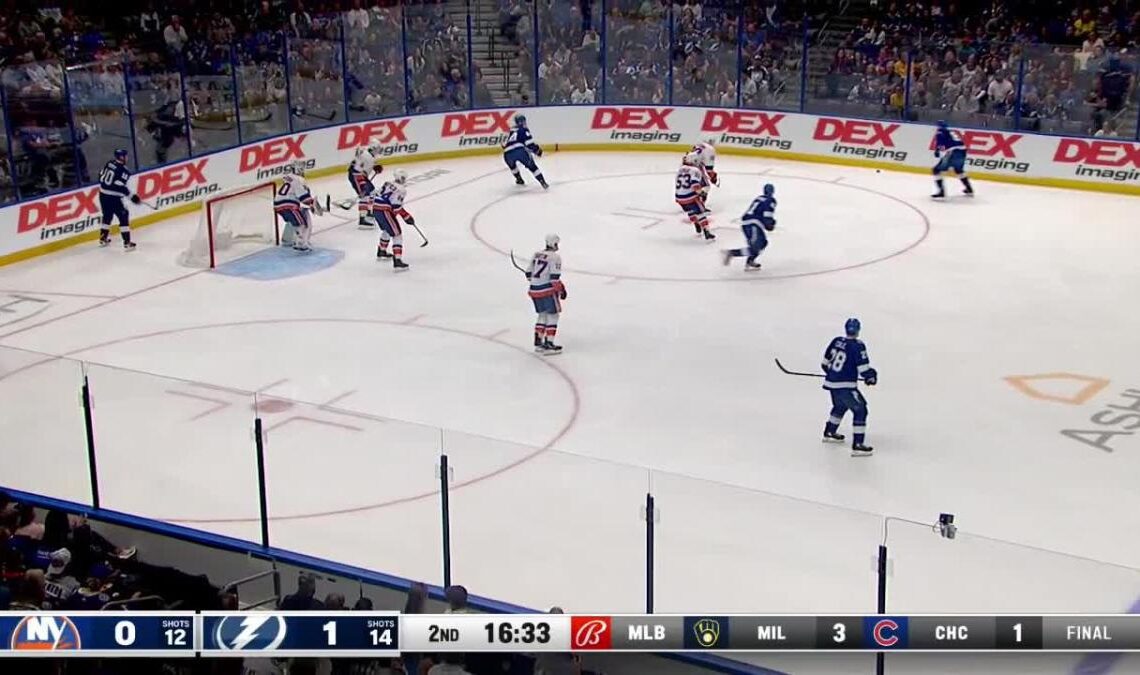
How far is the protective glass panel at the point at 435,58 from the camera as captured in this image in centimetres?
2269

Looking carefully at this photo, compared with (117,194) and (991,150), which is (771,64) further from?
(117,194)

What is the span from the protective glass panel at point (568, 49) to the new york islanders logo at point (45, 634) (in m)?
18.6

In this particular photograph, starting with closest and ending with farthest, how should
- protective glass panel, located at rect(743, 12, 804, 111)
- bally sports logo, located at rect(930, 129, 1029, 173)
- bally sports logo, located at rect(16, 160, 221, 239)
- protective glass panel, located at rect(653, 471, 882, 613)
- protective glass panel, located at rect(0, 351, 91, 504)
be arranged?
protective glass panel, located at rect(653, 471, 882, 613)
protective glass panel, located at rect(0, 351, 91, 504)
bally sports logo, located at rect(16, 160, 221, 239)
bally sports logo, located at rect(930, 129, 1029, 173)
protective glass panel, located at rect(743, 12, 804, 111)

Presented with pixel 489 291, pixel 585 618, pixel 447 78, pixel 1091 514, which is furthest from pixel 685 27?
pixel 585 618

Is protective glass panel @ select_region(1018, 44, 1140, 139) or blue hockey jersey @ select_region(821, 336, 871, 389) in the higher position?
protective glass panel @ select_region(1018, 44, 1140, 139)

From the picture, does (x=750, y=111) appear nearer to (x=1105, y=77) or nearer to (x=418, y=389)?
(x=1105, y=77)

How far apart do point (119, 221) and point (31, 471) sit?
917 centimetres

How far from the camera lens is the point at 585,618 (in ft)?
21.1

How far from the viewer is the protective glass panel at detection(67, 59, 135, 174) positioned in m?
17.4

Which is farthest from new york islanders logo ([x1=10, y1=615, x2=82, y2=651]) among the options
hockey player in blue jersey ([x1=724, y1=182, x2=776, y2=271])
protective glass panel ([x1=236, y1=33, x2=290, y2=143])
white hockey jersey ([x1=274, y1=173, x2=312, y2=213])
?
protective glass panel ([x1=236, y1=33, x2=290, y2=143])

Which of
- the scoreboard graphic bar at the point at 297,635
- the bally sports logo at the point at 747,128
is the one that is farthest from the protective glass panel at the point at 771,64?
the scoreboard graphic bar at the point at 297,635

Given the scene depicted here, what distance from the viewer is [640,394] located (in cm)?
1176

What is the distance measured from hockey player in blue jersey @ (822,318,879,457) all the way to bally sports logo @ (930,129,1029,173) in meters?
11.3

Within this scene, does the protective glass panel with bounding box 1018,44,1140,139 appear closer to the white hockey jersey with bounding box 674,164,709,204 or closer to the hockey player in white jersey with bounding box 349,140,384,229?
the white hockey jersey with bounding box 674,164,709,204
